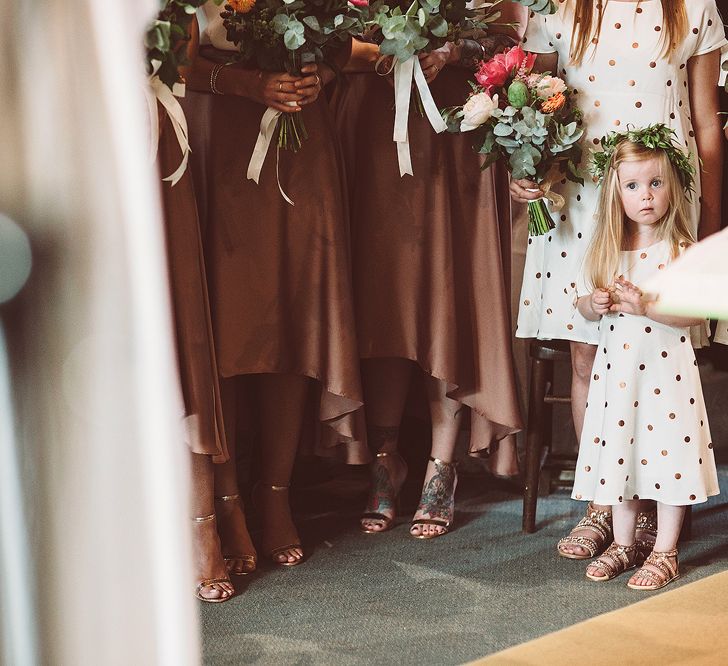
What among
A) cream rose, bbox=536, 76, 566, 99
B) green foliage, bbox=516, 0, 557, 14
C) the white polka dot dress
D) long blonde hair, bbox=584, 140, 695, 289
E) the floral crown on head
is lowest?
the white polka dot dress

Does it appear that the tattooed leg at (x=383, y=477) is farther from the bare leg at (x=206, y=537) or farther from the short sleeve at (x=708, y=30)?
the short sleeve at (x=708, y=30)

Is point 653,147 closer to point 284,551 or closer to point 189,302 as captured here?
point 189,302

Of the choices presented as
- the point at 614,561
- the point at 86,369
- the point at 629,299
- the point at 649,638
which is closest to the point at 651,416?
the point at 629,299

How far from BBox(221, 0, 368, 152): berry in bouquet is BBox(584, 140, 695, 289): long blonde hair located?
749 millimetres

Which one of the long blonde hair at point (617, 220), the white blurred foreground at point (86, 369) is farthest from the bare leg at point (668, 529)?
the white blurred foreground at point (86, 369)

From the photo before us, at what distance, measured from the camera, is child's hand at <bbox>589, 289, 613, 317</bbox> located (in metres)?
2.64

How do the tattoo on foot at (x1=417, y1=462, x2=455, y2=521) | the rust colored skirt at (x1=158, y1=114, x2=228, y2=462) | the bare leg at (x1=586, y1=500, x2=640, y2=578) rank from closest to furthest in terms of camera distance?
the rust colored skirt at (x1=158, y1=114, x2=228, y2=462) → the bare leg at (x1=586, y1=500, x2=640, y2=578) → the tattoo on foot at (x1=417, y1=462, x2=455, y2=521)

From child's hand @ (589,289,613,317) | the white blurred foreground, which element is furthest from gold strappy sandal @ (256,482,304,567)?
the white blurred foreground

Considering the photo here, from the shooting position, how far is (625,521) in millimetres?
2760

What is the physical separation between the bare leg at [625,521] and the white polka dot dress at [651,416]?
9 centimetres

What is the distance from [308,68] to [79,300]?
1.83 m

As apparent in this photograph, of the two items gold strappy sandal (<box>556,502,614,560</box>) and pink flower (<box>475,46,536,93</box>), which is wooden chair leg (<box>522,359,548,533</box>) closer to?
gold strappy sandal (<box>556,502,614,560</box>)

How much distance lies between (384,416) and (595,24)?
128 cm

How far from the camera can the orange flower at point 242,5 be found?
2.38 m
